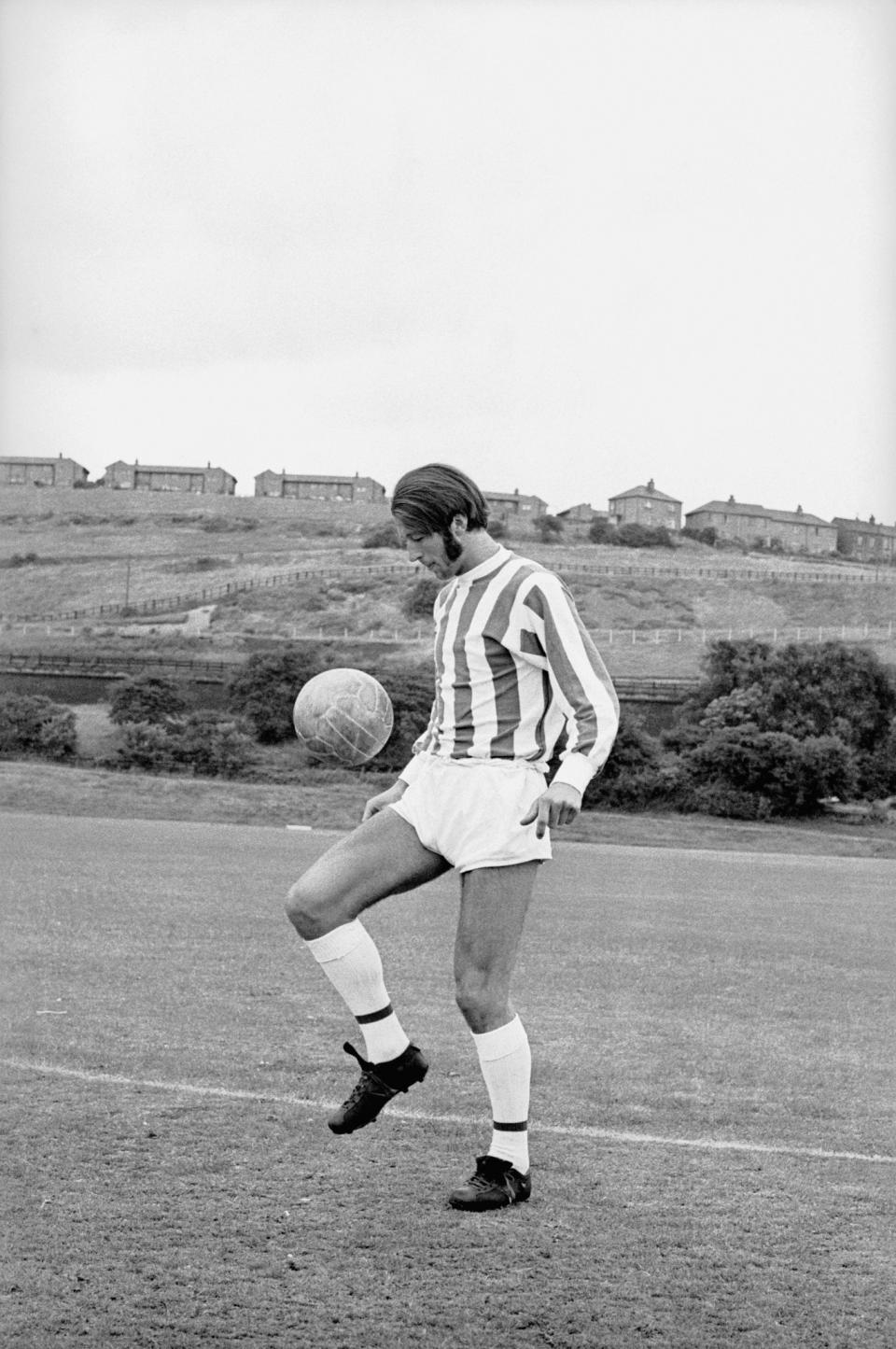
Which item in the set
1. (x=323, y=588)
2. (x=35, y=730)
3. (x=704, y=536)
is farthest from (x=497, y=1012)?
(x=704, y=536)

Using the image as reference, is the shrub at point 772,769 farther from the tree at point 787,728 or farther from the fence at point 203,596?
the fence at point 203,596

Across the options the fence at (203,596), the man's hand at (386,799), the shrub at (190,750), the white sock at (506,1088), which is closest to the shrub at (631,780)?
the shrub at (190,750)

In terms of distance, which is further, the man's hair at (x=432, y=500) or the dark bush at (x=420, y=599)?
the dark bush at (x=420, y=599)

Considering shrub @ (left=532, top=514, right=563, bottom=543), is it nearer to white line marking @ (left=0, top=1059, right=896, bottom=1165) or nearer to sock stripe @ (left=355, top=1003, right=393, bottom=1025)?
white line marking @ (left=0, top=1059, right=896, bottom=1165)

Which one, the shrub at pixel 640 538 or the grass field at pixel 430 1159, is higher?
the shrub at pixel 640 538

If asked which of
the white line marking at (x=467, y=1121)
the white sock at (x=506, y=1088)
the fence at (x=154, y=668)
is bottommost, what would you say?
the fence at (x=154, y=668)

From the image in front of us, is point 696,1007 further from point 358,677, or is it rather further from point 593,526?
point 593,526

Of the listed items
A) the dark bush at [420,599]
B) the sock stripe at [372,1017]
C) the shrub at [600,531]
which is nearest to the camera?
the sock stripe at [372,1017]

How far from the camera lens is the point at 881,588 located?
9681 centimetres

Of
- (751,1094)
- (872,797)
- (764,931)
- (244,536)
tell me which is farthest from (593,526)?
(751,1094)

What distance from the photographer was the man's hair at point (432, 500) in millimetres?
4824

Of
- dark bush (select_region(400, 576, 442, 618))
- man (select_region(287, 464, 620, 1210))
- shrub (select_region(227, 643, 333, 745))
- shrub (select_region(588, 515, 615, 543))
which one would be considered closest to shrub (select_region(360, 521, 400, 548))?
shrub (select_region(588, 515, 615, 543))

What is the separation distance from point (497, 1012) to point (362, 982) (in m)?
0.47

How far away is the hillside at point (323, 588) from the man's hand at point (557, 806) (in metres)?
54.5
